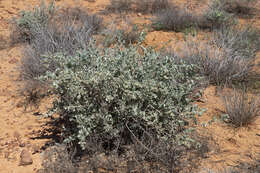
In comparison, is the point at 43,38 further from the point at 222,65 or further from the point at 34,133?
the point at 222,65

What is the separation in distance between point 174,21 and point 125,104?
3623 millimetres

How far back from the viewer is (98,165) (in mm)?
2754

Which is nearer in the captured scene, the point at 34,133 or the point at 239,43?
the point at 34,133

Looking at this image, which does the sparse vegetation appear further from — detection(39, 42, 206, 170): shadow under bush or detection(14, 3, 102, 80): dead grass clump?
detection(39, 42, 206, 170): shadow under bush

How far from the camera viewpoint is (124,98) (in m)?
2.73

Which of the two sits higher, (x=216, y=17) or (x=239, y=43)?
(x=216, y=17)

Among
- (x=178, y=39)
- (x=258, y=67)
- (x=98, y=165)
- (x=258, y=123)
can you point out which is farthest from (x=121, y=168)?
(x=178, y=39)

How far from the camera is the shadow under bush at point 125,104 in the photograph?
9.00 ft

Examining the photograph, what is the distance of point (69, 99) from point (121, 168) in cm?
78

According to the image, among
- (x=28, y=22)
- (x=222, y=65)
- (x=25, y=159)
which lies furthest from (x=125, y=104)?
(x=28, y=22)

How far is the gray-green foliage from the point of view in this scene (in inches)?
108

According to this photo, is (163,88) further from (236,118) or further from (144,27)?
(144,27)

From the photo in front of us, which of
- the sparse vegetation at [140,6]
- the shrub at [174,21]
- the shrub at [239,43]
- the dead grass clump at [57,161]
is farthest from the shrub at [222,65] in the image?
the sparse vegetation at [140,6]

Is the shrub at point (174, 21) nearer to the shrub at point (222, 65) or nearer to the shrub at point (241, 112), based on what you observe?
the shrub at point (222, 65)
